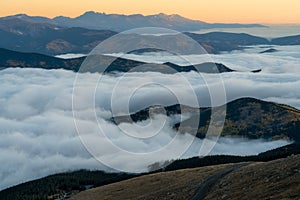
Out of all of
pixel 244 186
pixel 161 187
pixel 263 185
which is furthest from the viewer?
pixel 161 187

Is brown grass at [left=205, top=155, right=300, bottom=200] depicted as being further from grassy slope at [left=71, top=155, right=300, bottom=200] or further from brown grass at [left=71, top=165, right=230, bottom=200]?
brown grass at [left=71, top=165, right=230, bottom=200]

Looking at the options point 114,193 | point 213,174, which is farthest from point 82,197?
point 213,174

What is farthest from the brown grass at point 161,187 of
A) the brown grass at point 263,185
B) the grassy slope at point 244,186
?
the brown grass at point 263,185

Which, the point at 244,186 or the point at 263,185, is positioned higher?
the point at 263,185

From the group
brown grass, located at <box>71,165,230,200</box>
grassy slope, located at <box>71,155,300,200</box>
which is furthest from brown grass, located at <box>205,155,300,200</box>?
brown grass, located at <box>71,165,230,200</box>

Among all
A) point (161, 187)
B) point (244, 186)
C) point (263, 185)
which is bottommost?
point (161, 187)

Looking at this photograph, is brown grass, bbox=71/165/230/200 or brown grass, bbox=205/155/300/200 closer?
brown grass, bbox=205/155/300/200

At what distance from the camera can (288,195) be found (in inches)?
2805

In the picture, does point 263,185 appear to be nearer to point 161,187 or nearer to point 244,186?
point 244,186

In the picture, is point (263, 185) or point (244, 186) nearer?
point (263, 185)

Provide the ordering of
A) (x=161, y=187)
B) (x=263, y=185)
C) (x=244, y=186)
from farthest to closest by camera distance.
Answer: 1. (x=161, y=187)
2. (x=244, y=186)
3. (x=263, y=185)

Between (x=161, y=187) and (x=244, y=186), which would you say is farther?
(x=161, y=187)

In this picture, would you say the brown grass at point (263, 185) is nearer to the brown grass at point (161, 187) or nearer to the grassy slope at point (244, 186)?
the grassy slope at point (244, 186)

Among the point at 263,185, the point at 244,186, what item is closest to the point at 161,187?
the point at 244,186
